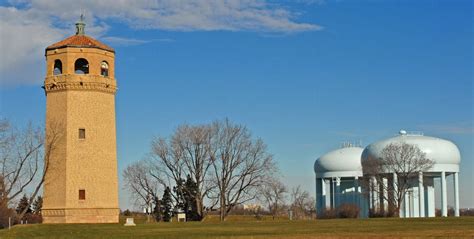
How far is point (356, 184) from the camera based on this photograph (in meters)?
96.5

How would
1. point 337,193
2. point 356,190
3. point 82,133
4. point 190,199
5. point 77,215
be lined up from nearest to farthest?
1. point 77,215
2. point 82,133
3. point 190,199
4. point 356,190
5. point 337,193

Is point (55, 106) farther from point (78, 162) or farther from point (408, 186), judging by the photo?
point (408, 186)

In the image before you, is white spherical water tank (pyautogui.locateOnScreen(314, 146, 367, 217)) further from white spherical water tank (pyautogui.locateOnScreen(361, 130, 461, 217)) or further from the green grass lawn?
the green grass lawn

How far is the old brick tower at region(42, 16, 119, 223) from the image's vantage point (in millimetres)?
55531

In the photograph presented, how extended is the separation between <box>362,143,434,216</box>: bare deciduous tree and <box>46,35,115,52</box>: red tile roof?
34.8m

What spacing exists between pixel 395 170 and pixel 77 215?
3760 cm

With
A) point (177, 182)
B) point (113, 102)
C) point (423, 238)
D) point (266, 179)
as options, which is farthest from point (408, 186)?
point (423, 238)

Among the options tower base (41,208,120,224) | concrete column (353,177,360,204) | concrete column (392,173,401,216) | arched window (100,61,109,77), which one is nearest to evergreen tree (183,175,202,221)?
tower base (41,208,120,224)

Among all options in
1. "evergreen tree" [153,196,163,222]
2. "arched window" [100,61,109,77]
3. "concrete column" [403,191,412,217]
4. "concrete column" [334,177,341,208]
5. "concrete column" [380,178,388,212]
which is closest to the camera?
"arched window" [100,61,109,77]

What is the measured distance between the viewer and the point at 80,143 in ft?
184

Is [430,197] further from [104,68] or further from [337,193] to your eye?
[104,68]

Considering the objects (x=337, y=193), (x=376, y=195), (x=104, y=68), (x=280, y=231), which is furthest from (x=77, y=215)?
(x=337, y=193)

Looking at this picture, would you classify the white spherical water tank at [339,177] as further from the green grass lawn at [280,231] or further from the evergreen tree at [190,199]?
the green grass lawn at [280,231]

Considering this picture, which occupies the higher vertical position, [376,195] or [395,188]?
[395,188]
